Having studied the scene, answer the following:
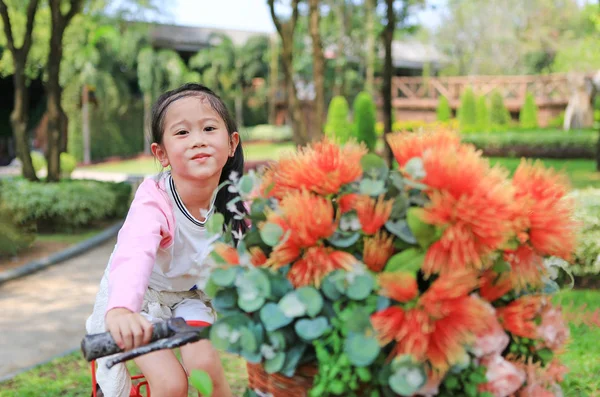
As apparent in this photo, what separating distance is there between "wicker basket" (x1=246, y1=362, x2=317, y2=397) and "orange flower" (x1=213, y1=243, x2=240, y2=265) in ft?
0.76

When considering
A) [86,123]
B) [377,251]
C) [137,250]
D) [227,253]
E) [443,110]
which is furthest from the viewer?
[443,110]

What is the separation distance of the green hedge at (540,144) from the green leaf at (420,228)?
19.7 meters

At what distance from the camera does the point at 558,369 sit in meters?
1.43

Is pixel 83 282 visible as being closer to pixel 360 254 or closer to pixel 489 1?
pixel 360 254

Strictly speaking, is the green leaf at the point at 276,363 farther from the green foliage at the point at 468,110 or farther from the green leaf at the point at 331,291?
the green foliage at the point at 468,110

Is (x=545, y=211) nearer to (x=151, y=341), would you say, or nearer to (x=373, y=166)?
(x=373, y=166)

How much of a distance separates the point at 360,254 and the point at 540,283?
15.3 inches

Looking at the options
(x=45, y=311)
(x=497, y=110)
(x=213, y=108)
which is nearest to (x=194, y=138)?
(x=213, y=108)

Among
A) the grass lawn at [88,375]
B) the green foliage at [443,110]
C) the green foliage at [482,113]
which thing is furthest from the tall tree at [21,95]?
the green foliage at [443,110]

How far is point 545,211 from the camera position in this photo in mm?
1361

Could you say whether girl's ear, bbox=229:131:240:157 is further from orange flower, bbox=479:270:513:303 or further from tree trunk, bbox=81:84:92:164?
tree trunk, bbox=81:84:92:164

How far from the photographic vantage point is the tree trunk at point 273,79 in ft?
100

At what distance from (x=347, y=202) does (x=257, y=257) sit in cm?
22

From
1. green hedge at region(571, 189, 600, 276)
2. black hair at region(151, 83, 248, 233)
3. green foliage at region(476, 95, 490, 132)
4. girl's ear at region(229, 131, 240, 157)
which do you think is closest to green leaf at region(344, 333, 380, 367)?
black hair at region(151, 83, 248, 233)
